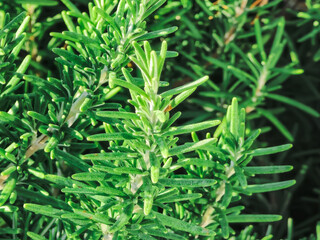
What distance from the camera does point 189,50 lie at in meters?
0.88

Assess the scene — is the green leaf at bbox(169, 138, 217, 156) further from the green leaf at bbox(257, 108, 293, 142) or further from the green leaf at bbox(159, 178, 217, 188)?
the green leaf at bbox(257, 108, 293, 142)

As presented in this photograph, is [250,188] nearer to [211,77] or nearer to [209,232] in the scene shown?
[209,232]

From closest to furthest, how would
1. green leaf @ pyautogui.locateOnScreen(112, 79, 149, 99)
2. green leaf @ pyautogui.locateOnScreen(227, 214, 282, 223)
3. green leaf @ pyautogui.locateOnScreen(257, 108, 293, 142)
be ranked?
green leaf @ pyautogui.locateOnScreen(112, 79, 149, 99) < green leaf @ pyautogui.locateOnScreen(227, 214, 282, 223) < green leaf @ pyautogui.locateOnScreen(257, 108, 293, 142)

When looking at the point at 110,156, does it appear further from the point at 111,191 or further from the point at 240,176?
the point at 240,176

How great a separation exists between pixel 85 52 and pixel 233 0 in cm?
39

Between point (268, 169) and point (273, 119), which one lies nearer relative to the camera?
point (268, 169)

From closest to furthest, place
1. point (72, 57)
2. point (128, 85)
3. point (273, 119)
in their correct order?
point (128, 85) → point (72, 57) → point (273, 119)

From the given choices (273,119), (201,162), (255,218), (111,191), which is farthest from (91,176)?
(273,119)

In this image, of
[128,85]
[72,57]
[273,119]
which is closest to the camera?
[128,85]

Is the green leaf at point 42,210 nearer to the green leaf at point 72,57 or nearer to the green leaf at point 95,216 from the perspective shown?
the green leaf at point 95,216

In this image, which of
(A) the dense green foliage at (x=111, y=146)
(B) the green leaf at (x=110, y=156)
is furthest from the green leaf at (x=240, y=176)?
(B) the green leaf at (x=110, y=156)

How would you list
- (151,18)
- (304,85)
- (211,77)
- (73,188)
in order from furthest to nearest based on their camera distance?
(304,85) < (211,77) < (151,18) < (73,188)

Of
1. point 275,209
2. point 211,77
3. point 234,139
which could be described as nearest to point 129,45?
point 234,139

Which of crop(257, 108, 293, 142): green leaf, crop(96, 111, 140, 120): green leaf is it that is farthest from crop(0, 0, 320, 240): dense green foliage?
crop(257, 108, 293, 142): green leaf
